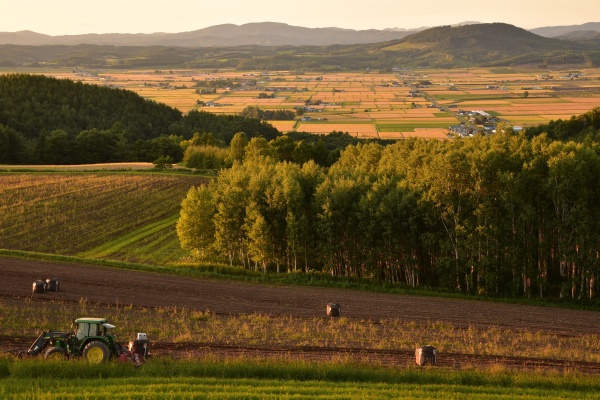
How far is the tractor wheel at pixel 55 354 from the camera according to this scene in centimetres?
2266

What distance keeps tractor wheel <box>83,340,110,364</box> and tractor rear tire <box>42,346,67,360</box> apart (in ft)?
2.66

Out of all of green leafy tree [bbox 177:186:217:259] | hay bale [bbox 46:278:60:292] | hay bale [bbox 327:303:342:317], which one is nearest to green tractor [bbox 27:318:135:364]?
hay bale [bbox 327:303:342:317]

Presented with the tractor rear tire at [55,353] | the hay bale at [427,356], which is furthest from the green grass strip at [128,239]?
the hay bale at [427,356]

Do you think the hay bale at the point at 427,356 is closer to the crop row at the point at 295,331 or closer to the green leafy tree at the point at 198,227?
the crop row at the point at 295,331

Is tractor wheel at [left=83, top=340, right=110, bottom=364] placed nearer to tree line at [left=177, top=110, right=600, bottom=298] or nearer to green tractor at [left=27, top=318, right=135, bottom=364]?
green tractor at [left=27, top=318, right=135, bottom=364]

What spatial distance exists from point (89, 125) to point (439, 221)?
429ft

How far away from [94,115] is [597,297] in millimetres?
149616

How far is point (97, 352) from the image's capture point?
75.5 feet

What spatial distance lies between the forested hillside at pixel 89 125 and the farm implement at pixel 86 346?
113m

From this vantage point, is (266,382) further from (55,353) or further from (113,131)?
(113,131)

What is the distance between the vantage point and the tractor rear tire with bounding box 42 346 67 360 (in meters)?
22.7

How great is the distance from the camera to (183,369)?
22.5 m

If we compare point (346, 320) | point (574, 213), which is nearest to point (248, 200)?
point (346, 320)

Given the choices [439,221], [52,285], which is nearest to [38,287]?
[52,285]
